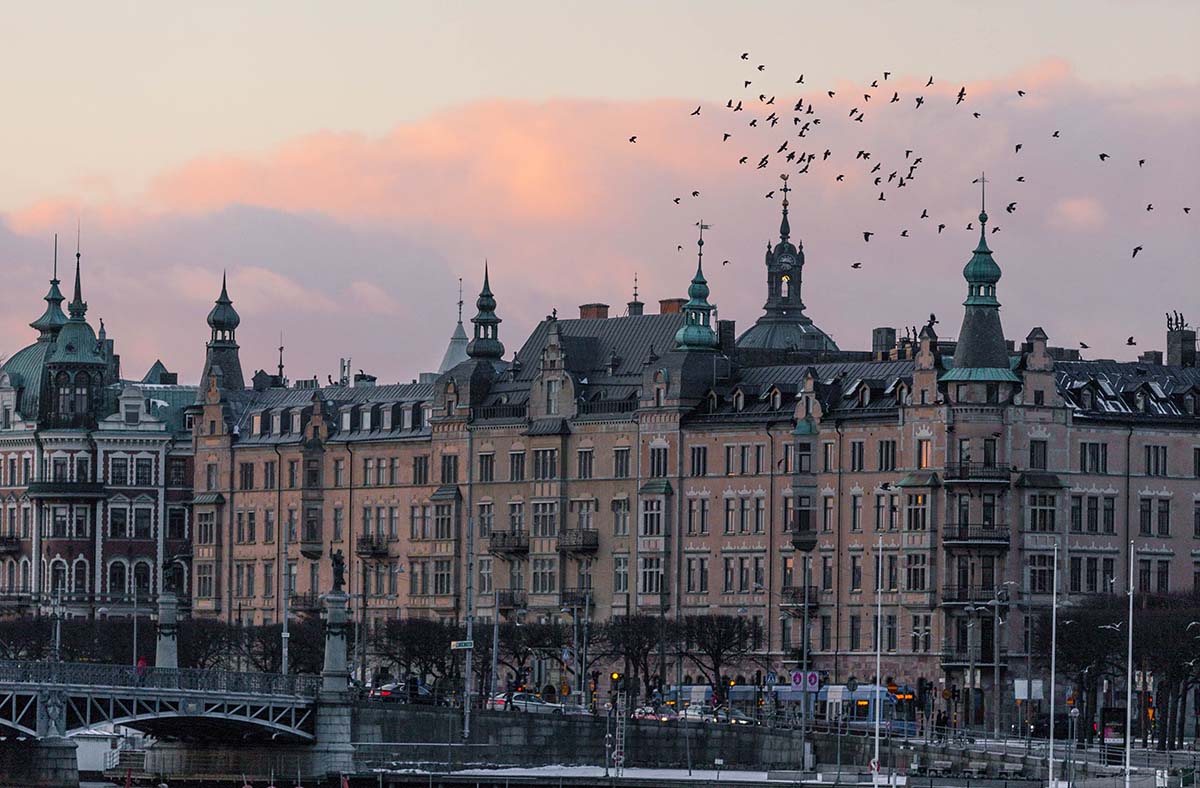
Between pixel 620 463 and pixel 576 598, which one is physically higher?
pixel 620 463

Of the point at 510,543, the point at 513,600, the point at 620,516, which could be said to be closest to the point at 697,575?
the point at 620,516

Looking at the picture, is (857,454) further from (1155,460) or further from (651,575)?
(651,575)

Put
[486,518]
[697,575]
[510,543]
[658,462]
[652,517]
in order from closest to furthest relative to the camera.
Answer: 1. [697,575]
2. [658,462]
3. [652,517]
4. [510,543]
5. [486,518]

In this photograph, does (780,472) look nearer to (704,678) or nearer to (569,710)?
(704,678)

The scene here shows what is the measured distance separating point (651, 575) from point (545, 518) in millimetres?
7934

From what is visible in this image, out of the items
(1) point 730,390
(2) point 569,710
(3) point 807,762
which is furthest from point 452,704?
(1) point 730,390

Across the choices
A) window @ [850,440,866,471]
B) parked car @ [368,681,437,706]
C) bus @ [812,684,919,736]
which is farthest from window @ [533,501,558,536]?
bus @ [812,684,919,736]

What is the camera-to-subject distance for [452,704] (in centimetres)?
16125

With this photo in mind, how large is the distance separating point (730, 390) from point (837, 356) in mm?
8499

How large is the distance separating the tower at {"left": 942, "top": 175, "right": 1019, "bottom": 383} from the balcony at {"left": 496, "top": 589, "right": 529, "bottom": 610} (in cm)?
2757

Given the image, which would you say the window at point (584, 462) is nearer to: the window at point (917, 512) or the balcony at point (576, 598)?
the balcony at point (576, 598)

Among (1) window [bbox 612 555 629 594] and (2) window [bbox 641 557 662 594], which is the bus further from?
(1) window [bbox 612 555 629 594]

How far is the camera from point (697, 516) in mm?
186750

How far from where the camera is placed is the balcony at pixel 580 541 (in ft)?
627
